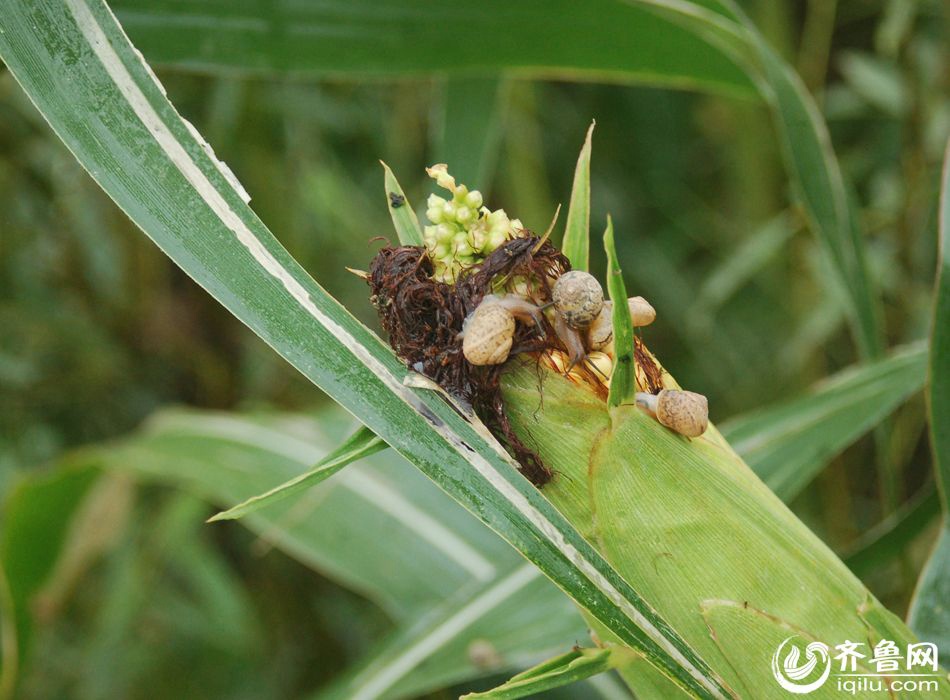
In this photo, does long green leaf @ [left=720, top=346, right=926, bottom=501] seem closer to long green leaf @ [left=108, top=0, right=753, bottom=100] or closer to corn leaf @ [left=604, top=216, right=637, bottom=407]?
long green leaf @ [left=108, top=0, right=753, bottom=100]

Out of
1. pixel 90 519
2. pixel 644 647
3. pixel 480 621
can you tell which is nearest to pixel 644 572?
pixel 644 647

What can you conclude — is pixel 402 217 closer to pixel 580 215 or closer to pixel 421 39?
pixel 580 215

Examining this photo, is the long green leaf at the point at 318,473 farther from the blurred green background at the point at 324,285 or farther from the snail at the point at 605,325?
the blurred green background at the point at 324,285

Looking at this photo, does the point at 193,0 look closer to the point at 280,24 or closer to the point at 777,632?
the point at 280,24

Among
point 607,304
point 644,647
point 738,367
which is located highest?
point 738,367

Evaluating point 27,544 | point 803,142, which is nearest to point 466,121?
point 803,142

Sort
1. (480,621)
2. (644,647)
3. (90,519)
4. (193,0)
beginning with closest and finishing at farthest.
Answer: (644,647) → (193,0) → (480,621) → (90,519)

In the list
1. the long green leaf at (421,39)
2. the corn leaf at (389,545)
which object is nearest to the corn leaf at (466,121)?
the long green leaf at (421,39)

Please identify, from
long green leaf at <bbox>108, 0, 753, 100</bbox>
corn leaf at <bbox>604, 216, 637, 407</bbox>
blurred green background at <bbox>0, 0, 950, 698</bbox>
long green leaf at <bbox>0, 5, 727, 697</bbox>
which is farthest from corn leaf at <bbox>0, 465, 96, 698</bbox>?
corn leaf at <bbox>604, 216, 637, 407</bbox>
